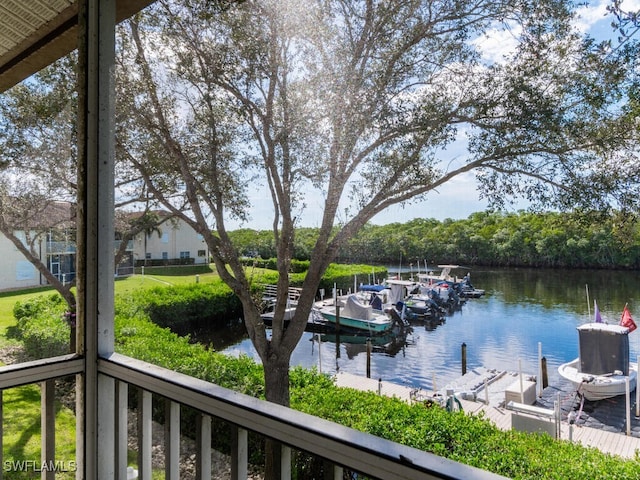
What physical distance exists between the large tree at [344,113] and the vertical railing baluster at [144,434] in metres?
0.40

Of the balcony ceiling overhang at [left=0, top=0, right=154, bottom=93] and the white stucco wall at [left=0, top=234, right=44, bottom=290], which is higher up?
the balcony ceiling overhang at [left=0, top=0, right=154, bottom=93]

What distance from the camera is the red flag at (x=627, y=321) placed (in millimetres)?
845

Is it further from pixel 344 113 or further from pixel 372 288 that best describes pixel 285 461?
pixel 344 113

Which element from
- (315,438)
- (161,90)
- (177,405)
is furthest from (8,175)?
(315,438)

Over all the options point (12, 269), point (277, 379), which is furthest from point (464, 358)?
point (12, 269)

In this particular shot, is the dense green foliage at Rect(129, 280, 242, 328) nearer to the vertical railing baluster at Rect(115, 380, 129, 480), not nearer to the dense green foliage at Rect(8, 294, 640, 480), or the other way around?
the dense green foliage at Rect(8, 294, 640, 480)

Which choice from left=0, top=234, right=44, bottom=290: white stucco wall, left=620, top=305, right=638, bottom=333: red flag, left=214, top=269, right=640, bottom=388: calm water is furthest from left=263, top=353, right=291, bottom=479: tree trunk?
left=0, top=234, right=44, bottom=290: white stucco wall

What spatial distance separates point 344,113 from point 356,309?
620 mm

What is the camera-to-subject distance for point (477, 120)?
1.10 metres

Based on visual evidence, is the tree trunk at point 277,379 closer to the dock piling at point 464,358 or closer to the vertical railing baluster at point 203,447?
the vertical railing baluster at point 203,447

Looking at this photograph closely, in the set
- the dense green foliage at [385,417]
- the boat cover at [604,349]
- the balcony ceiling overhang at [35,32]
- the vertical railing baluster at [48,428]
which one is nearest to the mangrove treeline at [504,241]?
the boat cover at [604,349]

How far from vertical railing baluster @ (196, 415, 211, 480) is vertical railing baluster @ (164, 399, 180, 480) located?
0.13 meters

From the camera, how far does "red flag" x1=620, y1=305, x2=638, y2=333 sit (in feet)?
2.77

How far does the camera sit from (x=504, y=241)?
3.46ft
